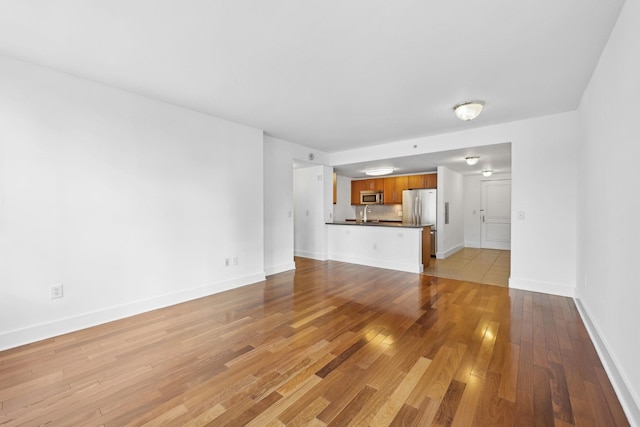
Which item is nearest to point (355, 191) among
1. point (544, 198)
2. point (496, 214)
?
point (496, 214)

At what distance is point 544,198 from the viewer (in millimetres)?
3959

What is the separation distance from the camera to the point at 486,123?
167 inches

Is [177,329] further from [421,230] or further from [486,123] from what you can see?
[486,123]

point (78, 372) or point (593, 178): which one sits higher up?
point (593, 178)

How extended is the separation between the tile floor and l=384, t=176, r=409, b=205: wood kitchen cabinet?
207 cm

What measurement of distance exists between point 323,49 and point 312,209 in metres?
4.62

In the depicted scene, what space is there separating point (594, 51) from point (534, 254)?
2771mm

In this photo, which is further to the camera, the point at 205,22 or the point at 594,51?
the point at 594,51

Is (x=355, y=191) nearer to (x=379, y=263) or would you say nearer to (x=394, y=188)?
(x=394, y=188)

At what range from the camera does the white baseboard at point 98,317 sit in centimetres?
245

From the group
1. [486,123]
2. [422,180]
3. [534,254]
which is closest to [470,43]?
[486,123]

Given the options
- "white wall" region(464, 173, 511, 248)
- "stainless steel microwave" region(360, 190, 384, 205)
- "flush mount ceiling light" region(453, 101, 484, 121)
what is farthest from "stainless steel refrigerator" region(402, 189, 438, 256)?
"flush mount ceiling light" region(453, 101, 484, 121)

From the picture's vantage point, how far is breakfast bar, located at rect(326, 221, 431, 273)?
5.32 meters

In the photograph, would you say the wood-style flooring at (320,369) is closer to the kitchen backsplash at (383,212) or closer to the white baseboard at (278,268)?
the white baseboard at (278,268)
